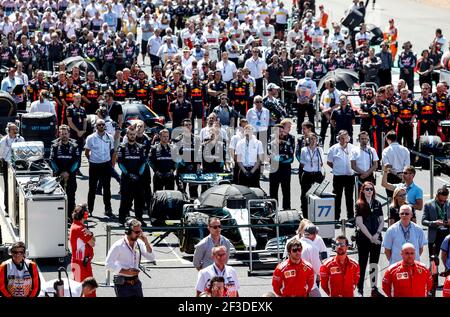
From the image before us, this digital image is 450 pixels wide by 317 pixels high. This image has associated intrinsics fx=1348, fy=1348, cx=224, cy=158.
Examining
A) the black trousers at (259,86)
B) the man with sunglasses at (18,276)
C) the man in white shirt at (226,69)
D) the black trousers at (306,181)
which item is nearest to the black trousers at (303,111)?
the man in white shirt at (226,69)

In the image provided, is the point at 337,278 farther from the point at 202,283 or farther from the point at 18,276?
the point at 18,276

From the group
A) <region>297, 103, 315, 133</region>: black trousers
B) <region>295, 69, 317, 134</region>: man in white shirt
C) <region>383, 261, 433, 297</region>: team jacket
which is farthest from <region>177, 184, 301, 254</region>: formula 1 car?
<region>297, 103, 315, 133</region>: black trousers

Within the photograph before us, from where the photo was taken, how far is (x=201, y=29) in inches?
1577

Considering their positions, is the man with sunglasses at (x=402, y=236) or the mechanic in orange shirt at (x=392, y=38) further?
the mechanic in orange shirt at (x=392, y=38)

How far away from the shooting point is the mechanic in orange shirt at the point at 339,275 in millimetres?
15969

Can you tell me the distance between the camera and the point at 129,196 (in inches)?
870

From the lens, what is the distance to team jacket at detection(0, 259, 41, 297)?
15625 mm

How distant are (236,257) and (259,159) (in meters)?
3.55

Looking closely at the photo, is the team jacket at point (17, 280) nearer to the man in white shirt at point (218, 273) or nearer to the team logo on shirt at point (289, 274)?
the man in white shirt at point (218, 273)

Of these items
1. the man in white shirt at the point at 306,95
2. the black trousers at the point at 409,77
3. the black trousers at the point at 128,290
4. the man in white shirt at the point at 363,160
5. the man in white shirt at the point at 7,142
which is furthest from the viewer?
the black trousers at the point at 409,77

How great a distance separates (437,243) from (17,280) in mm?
6061

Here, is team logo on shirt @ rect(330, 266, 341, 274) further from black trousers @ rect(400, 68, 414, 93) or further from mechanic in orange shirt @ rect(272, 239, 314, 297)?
black trousers @ rect(400, 68, 414, 93)

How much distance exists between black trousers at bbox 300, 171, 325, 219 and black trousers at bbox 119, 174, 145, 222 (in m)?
2.70

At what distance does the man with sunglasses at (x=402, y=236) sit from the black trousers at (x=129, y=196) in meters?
6.18
